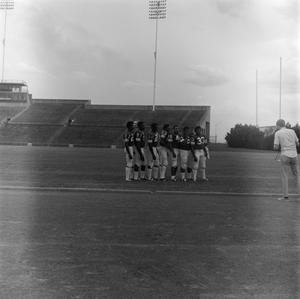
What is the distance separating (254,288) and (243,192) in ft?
25.9

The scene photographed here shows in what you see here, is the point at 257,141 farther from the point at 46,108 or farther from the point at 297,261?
the point at 297,261

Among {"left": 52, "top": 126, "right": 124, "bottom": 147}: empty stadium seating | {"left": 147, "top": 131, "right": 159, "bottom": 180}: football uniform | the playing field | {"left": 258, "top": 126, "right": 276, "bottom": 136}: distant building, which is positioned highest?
{"left": 258, "top": 126, "right": 276, "bottom": 136}: distant building

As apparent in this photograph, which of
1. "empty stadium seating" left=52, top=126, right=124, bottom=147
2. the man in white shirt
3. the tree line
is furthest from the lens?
the tree line

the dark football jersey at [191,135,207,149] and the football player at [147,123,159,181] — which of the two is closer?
the football player at [147,123,159,181]

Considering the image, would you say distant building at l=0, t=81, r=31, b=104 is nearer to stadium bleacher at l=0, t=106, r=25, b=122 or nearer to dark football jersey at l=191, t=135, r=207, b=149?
stadium bleacher at l=0, t=106, r=25, b=122

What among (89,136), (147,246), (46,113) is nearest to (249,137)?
(89,136)

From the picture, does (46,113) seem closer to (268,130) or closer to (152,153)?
(268,130)

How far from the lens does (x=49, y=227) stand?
7152mm

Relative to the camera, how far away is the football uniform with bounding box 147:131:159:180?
569 inches

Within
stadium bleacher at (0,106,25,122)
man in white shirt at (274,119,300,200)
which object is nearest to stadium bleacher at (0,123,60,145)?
stadium bleacher at (0,106,25,122)

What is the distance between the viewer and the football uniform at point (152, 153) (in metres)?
14.5

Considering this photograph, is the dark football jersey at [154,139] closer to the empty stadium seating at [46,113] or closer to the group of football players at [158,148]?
the group of football players at [158,148]

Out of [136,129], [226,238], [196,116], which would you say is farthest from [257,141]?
[226,238]

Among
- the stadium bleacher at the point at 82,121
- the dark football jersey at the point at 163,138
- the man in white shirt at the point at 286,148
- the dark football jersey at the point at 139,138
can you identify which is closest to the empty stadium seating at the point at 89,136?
the stadium bleacher at the point at 82,121
